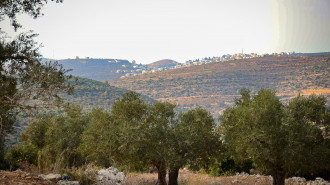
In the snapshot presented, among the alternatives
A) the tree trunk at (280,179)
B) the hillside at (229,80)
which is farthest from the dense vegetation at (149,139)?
the hillside at (229,80)

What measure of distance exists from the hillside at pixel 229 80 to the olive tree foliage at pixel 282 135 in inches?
2971

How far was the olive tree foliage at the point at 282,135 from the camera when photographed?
1502 centimetres

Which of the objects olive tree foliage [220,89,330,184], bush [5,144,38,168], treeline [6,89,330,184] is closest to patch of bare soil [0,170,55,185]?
treeline [6,89,330,184]

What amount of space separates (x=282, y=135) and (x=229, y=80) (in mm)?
102228

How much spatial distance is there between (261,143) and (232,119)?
3530 mm

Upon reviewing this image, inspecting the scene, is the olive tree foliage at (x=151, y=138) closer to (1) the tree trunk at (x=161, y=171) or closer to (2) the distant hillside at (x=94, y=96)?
(1) the tree trunk at (x=161, y=171)

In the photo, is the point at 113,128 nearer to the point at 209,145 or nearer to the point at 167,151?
the point at 167,151

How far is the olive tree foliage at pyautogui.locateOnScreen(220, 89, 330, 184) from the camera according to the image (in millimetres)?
15016

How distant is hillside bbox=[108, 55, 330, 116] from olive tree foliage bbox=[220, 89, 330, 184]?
248 ft

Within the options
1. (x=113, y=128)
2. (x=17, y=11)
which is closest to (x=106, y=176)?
(x=113, y=128)

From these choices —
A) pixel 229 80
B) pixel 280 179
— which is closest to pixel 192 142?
pixel 280 179

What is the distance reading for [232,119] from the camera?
740 inches

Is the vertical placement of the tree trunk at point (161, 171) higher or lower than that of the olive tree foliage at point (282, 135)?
lower

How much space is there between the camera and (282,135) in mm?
15242
